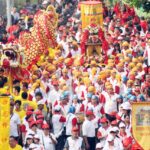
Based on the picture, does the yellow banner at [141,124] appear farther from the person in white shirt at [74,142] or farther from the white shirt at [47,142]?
the white shirt at [47,142]

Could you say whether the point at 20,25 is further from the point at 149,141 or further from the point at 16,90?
the point at 149,141

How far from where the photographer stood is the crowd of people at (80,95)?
99.0 feet

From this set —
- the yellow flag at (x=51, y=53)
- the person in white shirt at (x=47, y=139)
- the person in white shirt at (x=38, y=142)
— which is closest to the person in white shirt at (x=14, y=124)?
the person in white shirt at (x=47, y=139)

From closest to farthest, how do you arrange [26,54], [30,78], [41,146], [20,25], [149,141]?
[149,141] < [41,146] < [30,78] < [26,54] < [20,25]

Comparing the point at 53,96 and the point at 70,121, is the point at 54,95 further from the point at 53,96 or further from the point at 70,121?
the point at 70,121

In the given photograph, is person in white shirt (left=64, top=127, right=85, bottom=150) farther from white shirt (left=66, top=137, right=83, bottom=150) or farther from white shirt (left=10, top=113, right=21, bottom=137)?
white shirt (left=10, top=113, right=21, bottom=137)

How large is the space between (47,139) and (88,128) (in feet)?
5.41

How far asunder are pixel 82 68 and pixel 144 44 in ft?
11.0

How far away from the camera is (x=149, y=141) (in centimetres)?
2700

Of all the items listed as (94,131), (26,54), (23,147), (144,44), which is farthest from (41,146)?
(144,44)

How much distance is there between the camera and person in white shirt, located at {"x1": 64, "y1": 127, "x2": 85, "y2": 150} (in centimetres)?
3009

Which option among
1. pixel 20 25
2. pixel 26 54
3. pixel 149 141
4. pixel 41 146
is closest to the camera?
pixel 149 141

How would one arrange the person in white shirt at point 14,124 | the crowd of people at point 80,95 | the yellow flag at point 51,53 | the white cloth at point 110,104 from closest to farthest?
the crowd of people at point 80,95 → the person in white shirt at point 14,124 → the white cloth at point 110,104 → the yellow flag at point 51,53

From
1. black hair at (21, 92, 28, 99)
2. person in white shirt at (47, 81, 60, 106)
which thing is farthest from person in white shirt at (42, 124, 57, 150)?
person in white shirt at (47, 81, 60, 106)
